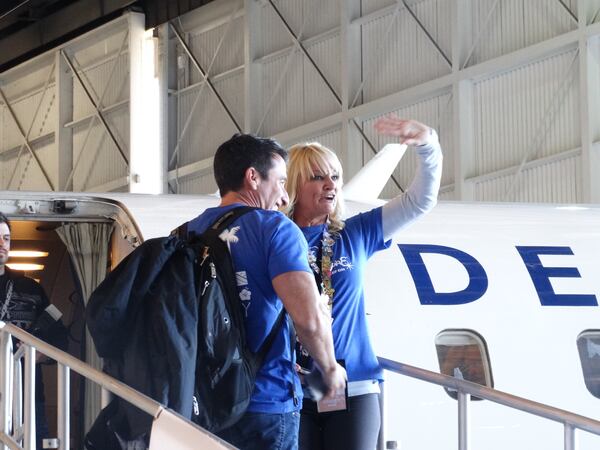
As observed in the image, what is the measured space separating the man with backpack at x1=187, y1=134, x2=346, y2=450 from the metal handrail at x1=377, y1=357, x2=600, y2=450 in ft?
2.80

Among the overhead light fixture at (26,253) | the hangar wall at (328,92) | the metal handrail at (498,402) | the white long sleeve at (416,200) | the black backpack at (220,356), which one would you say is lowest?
the metal handrail at (498,402)

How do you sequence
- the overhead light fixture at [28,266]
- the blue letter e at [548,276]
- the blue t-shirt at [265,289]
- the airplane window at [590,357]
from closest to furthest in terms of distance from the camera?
the blue t-shirt at [265,289] → the airplane window at [590,357] → the blue letter e at [548,276] → the overhead light fixture at [28,266]

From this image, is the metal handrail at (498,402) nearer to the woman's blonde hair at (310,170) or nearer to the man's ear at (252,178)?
the woman's blonde hair at (310,170)

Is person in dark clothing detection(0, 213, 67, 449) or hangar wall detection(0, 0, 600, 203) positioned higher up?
hangar wall detection(0, 0, 600, 203)

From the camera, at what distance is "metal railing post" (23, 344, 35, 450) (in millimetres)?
4957

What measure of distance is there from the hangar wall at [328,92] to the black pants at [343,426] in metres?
12.7

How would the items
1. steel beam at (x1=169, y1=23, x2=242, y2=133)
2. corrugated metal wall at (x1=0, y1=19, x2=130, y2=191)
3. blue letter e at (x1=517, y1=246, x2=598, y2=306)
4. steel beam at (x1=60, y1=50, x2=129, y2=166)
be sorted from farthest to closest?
corrugated metal wall at (x1=0, y1=19, x2=130, y2=191) → steel beam at (x1=60, y1=50, x2=129, y2=166) → steel beam at (x1=169, y1=23, x2=242, y2=133) → blue letter e at (x1=517, y1=246, x2=598, y2=306)

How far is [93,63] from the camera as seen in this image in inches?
1093


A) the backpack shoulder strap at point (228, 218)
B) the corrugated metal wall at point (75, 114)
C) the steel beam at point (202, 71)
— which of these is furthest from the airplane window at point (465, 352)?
the corrugated metal wall at point (75, 114)

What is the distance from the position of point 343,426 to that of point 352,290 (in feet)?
1.87

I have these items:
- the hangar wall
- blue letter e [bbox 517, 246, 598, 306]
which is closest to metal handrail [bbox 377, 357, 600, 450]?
blue letter e [bbox 517, 246, 598, 306]

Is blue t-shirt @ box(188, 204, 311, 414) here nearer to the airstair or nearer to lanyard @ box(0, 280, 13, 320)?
the airstair

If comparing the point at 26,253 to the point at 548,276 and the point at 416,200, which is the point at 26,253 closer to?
the point at 548,276

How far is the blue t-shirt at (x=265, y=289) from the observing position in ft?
14.1
